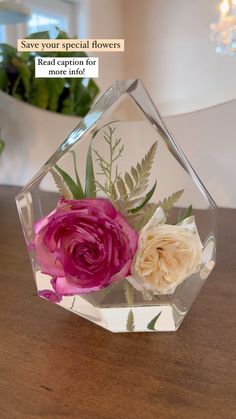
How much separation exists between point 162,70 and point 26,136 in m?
0.34

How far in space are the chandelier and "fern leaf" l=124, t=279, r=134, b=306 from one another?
0.56 m

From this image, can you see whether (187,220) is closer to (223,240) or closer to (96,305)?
(96,305)

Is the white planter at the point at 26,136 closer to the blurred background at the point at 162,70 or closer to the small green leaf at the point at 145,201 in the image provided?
the blurred background at the point at 162,70

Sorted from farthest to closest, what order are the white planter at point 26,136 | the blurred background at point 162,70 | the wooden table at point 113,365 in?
the white planter at point 26,136, the blurred background at point 162,70, the wooden table at point 113,365

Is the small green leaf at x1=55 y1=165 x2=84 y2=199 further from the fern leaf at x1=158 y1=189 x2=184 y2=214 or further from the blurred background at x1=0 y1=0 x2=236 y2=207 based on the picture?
the blurred background at x1=0 y1=0 x2=236 y2=207

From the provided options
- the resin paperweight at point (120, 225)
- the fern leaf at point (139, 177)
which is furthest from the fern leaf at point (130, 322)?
the fern leaf at point (139, 177)

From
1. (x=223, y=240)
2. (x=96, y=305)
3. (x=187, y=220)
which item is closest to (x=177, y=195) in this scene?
(x=187, y=220)

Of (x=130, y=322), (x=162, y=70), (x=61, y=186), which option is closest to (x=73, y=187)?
(x=61, y=186)

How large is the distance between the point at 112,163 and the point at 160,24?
558 mm

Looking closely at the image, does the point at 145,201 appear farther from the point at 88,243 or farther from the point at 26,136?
the point at 26,136

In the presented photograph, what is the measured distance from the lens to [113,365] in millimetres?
318

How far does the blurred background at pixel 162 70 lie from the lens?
2.35 feet

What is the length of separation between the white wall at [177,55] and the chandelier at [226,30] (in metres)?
0.01

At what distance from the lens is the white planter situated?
0.88 m
